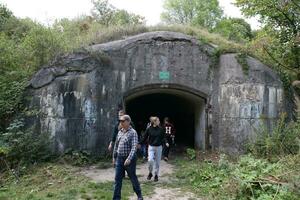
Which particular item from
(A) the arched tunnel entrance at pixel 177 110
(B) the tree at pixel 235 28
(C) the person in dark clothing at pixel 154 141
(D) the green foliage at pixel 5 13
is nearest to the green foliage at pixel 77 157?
(A) the arched tunnel entrance at pixel 177 110

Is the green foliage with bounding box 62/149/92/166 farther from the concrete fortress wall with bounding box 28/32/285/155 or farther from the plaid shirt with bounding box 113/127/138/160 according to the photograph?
the plaid shirt with bounding box 113/127/138/160

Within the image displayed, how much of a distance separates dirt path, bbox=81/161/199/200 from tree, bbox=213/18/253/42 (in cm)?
2123

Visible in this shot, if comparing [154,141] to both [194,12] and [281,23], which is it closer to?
[281,23]

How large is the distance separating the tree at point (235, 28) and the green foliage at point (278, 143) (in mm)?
20423

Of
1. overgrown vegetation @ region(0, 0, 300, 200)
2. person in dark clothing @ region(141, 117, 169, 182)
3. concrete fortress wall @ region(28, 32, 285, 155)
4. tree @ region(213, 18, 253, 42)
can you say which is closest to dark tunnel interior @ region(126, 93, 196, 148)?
concrete fortress wall @ region(28, 32, 285, 155)

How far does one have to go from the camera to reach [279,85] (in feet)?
39.4

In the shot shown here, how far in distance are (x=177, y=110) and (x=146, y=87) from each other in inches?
238

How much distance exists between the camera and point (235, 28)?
35.6m

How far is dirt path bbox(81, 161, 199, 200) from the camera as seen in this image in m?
7.72

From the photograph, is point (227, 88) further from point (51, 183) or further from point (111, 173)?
point (51, 183)

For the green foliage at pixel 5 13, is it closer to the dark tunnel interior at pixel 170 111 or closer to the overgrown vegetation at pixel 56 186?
the dark tunnel interior at pixel 170 111

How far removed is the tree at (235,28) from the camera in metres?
32.8

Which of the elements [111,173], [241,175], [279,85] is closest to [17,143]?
[111,173]

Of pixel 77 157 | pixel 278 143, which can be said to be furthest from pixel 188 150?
pixel 77 157
